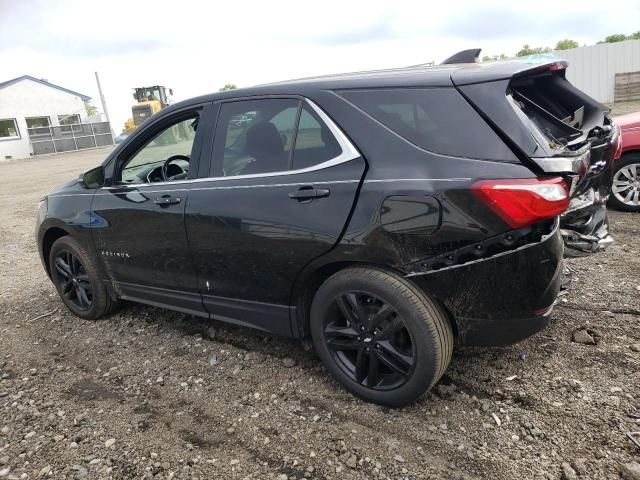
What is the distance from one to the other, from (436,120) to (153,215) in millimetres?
1989

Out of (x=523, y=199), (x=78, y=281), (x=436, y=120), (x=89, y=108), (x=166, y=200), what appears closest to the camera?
(x=523, y=199)

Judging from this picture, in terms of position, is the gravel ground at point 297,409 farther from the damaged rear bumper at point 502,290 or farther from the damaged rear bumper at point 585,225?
the damaged rear bumper at point 585,225

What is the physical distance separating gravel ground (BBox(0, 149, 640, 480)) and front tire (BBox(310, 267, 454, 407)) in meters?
0.16

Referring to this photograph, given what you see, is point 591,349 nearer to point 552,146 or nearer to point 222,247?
point 552,146

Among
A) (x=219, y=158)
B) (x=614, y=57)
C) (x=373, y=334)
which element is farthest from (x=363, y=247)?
(x=614, y=57)

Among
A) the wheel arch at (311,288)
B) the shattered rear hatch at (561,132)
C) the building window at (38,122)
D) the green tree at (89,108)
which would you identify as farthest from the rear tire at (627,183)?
the green tree at (89,108)

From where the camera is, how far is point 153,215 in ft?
11.4

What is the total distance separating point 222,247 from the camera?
314 cm

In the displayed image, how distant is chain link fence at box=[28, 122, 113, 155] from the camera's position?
34.7 meters

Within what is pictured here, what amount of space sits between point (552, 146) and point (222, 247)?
1898 millimetres

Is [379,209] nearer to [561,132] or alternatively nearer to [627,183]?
[561,132]

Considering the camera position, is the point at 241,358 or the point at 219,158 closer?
the point at 219,158

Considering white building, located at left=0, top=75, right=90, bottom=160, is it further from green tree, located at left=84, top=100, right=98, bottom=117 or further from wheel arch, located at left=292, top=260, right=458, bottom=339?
wheel arch, located at left=292, top=260, right=458, bottom=339

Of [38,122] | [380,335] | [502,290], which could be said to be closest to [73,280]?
[380,335]
